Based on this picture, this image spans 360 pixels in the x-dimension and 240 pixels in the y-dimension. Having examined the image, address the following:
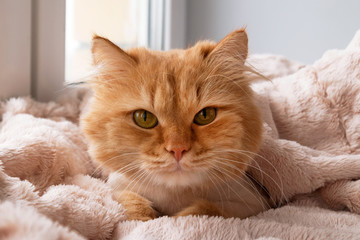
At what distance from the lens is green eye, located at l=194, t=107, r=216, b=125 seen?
116 cm

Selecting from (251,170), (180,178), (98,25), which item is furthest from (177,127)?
(98,25)

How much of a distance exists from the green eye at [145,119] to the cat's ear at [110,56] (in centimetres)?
17

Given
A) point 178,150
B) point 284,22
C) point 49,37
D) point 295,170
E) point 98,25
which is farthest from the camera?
point 284,22

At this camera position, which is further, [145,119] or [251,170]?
[251,170]

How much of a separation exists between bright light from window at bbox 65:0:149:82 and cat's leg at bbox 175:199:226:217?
101 cm

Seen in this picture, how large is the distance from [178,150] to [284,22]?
2090mm

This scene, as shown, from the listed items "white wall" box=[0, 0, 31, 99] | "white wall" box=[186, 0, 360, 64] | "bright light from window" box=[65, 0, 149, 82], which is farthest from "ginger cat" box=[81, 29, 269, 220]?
"white wall" box=[186, 0, 360, 64]

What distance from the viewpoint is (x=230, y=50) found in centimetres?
124

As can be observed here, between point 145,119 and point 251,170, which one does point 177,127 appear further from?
point 251,170

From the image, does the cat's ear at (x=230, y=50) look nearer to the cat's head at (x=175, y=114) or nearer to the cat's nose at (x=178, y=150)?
the cat's head at (x=175, y=114)

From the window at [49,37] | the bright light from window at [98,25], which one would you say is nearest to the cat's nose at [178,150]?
the window at [49,37]

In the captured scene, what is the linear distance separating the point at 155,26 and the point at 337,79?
1.59 metres

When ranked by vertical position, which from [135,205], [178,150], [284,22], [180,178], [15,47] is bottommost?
[135,205]

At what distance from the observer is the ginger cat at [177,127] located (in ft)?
3.63
